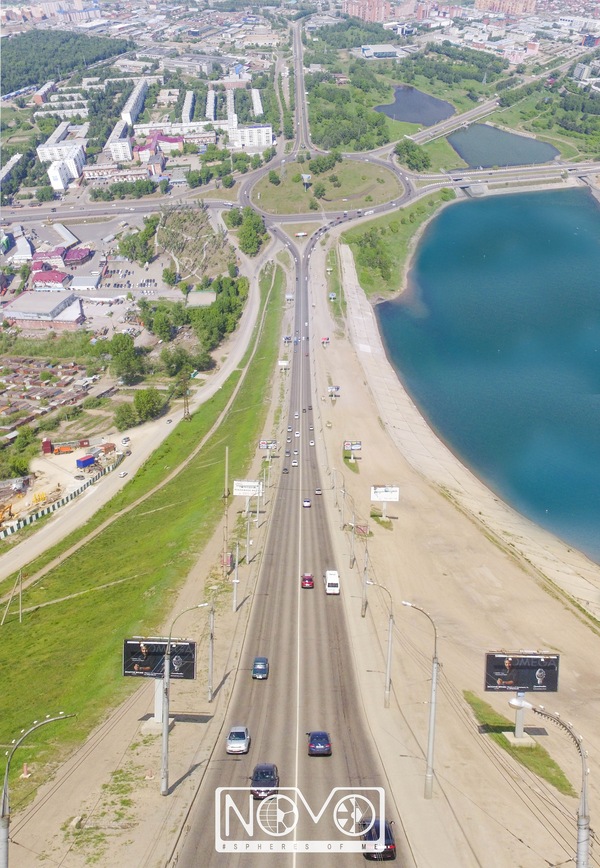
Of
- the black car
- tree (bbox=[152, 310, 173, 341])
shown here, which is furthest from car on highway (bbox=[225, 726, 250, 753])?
tree (bbox=[152, 310, 173, 341])

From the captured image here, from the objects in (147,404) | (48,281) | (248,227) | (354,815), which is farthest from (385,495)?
(248,227)

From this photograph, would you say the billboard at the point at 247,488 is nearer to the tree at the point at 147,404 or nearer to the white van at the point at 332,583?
the white van at the point at 332,583

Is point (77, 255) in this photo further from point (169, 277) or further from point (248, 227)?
point (248, 227)

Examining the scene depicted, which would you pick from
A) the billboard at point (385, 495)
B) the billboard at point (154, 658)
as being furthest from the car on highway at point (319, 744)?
the billboard at point (385, 495)

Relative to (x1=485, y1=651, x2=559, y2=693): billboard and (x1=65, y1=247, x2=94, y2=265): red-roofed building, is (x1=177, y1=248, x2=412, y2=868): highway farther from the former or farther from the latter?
(x1=65, y1=247, x2=94, y2=265): red-roofed building

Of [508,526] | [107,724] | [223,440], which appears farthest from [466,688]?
[223,440]

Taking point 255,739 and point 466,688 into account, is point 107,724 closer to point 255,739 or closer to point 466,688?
point 255,739

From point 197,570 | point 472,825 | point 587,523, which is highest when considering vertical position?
point 472,825
